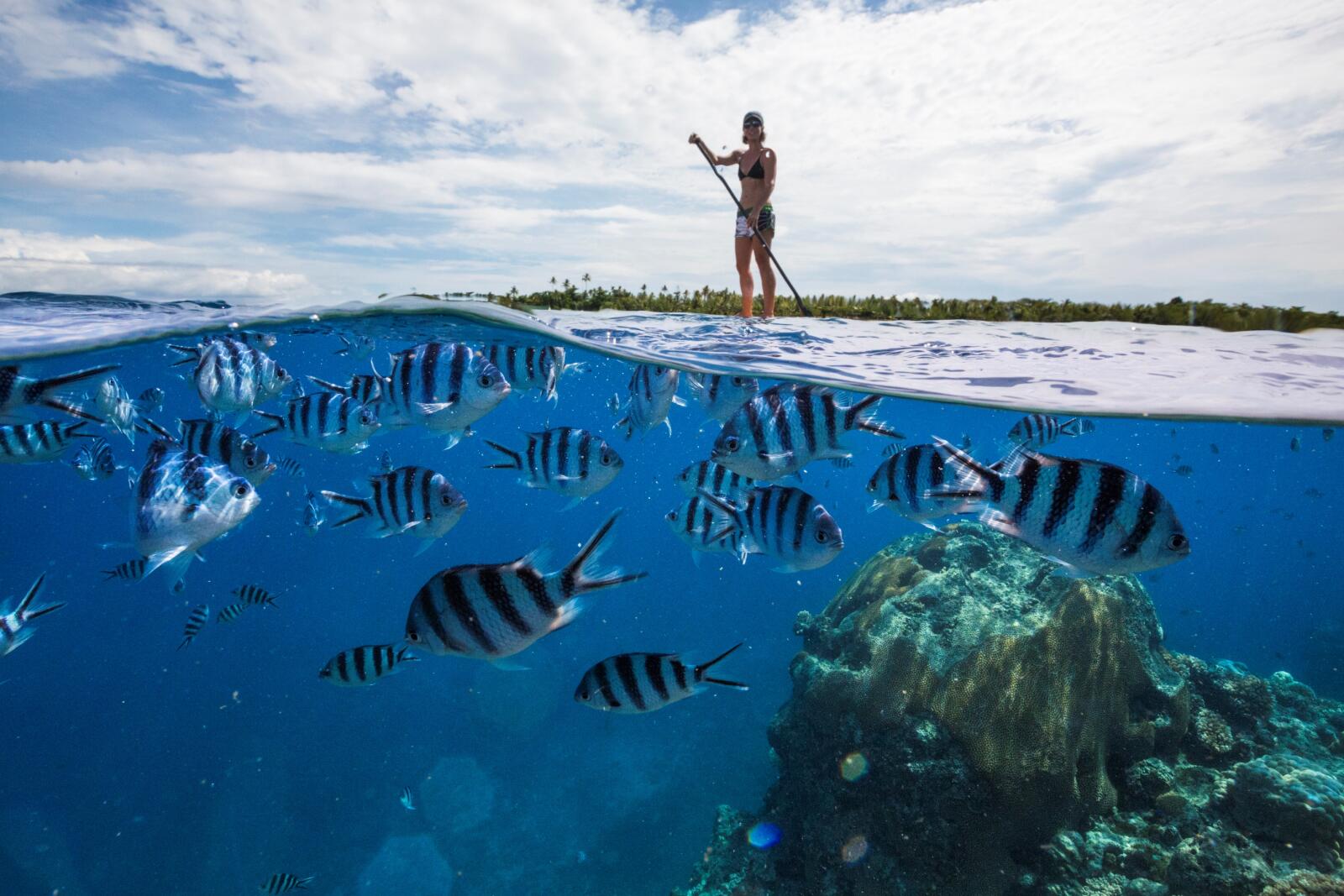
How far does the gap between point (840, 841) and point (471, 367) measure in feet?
24.3

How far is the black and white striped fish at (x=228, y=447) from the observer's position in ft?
17.2

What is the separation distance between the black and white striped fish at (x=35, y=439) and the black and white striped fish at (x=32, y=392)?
0.45m

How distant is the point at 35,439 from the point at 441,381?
12.4 feet

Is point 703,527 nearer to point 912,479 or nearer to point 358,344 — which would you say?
point 912,479

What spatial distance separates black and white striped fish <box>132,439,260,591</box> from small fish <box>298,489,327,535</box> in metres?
4.67

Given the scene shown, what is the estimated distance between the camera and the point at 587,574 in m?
2.69

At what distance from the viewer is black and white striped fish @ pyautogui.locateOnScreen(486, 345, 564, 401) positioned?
20.2 feet

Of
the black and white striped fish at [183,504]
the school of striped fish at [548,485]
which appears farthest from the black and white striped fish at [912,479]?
the black and white striped fish at [183,504]

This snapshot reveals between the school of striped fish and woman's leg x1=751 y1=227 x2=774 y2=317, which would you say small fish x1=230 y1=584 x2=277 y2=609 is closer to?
the school of striped fish

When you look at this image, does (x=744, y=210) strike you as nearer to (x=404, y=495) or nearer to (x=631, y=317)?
(x=631, y=317)

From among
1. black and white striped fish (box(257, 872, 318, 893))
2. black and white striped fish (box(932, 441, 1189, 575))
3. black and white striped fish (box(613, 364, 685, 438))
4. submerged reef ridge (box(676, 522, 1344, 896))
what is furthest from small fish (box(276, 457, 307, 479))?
black and white striped fish (box(932, 441, 1189, 575))

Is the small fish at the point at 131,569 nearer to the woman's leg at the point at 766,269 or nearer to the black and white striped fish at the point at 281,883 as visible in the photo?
the black and white striped fish at the point at 281,883

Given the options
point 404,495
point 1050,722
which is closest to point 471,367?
point 404,495

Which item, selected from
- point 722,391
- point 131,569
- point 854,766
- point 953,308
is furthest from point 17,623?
point 953,308
